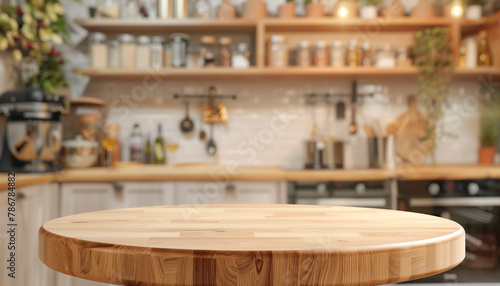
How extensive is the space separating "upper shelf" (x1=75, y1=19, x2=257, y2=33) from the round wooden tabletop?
256cm

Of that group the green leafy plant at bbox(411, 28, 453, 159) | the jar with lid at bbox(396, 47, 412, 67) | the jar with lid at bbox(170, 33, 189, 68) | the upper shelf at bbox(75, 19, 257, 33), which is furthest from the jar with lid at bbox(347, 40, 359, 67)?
the jar with lid at bbox(170, 33, 189, 68)

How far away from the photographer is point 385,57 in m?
3.46

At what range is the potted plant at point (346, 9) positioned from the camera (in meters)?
3.44

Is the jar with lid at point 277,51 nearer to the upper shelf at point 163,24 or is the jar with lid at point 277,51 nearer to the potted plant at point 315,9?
the upper shelf at point 163,24

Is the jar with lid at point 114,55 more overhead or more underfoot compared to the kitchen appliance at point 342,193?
more overhead

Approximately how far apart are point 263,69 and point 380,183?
1.10m

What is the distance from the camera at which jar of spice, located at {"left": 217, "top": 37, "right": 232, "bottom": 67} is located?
3438mm

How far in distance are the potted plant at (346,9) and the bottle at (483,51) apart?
0.94 metres

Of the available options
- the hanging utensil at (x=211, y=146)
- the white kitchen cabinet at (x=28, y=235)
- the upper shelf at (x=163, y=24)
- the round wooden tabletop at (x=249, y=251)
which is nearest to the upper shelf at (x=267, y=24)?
the upper shelf at (x=163, y=24)

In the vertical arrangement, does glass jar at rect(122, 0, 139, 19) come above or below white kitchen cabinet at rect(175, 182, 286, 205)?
above

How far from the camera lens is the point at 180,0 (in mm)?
3439

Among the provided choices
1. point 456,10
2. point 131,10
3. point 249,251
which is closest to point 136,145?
point 131,10

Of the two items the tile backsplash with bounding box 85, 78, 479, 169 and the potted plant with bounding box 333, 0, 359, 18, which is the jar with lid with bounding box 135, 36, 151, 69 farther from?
the potted plant with bounding box 333, 0, 359, 18

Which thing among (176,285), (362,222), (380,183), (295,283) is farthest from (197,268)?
(380,183)
